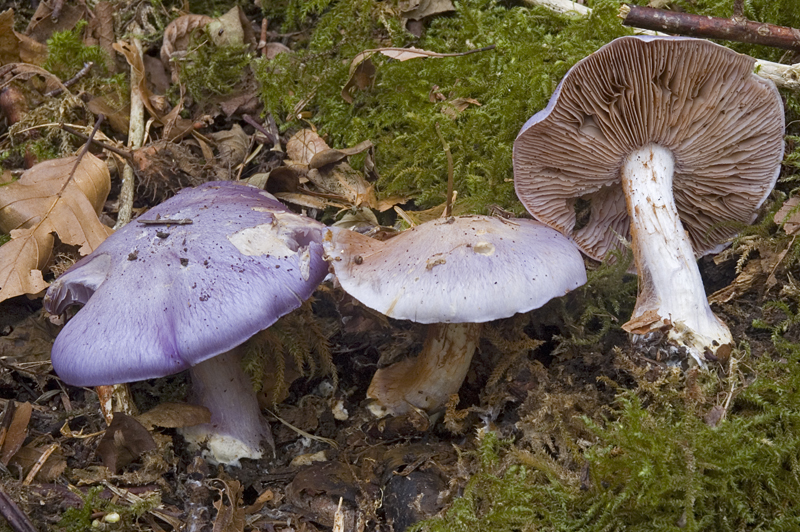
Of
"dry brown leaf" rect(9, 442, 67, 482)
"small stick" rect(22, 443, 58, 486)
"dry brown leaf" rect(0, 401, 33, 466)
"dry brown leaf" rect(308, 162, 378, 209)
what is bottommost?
"dry brown leaf" rect(9, 442, 67, 482)

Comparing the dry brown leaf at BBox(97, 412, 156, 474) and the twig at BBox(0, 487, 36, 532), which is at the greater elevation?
the twig at BBox(0, 487, 36, 532)

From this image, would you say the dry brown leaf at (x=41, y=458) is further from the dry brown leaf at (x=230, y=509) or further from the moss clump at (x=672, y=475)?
the moss clump at (x=672, y=475)

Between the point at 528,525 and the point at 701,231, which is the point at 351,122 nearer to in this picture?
the point at 701,231

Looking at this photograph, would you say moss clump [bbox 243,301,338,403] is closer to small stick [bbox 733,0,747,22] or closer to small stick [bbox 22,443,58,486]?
small stick [bbox 22,443,58,486]

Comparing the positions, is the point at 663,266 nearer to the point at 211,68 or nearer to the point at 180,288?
the point at 180,288

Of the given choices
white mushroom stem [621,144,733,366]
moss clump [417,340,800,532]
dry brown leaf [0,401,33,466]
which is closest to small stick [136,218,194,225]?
dry brown leaf [0,401,33,466]

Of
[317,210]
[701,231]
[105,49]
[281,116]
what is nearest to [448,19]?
[281,116]
